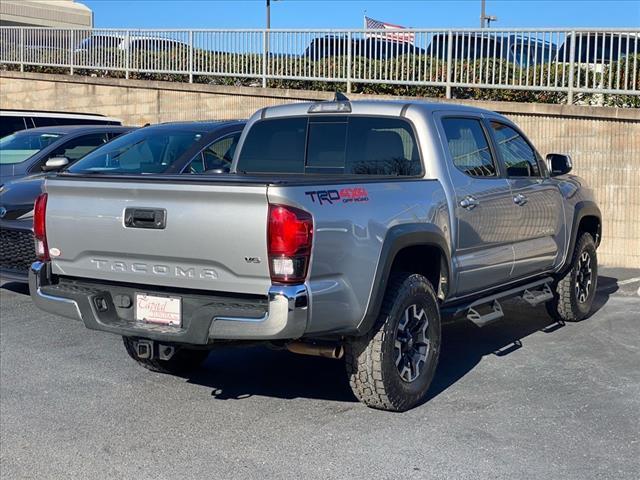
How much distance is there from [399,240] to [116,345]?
9.88ft

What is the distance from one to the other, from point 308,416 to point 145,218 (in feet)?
5.22

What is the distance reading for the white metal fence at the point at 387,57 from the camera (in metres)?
12.6

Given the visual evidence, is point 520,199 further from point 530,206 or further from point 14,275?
point 14,275

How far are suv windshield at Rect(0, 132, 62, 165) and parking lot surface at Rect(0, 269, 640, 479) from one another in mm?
3835

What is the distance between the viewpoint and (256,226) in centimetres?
475

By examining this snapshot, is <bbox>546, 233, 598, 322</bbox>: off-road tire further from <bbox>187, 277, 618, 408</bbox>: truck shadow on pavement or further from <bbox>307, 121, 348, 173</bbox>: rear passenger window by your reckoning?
<bbox>307, 121, 348, 173</bbox>: rear passenger window

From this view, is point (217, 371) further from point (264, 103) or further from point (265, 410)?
point (264, 103)

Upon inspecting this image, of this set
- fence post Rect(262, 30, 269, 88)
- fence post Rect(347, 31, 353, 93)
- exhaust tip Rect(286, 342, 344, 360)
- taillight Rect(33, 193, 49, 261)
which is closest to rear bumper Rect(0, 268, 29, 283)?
taillight Rect(33, 193, 49, 261)

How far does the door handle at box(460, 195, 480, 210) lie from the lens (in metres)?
6.28

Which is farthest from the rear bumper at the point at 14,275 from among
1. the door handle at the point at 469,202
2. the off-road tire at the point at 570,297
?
the off-road tire at the point at 570,297

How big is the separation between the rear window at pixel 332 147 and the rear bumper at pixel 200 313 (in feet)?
5.79

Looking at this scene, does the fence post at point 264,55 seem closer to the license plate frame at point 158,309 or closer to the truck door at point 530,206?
the truck door at point 530,206

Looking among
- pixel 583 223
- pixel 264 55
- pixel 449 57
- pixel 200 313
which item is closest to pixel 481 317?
pixel 200 313

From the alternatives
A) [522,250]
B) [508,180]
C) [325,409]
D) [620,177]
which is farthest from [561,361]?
[620,177]
